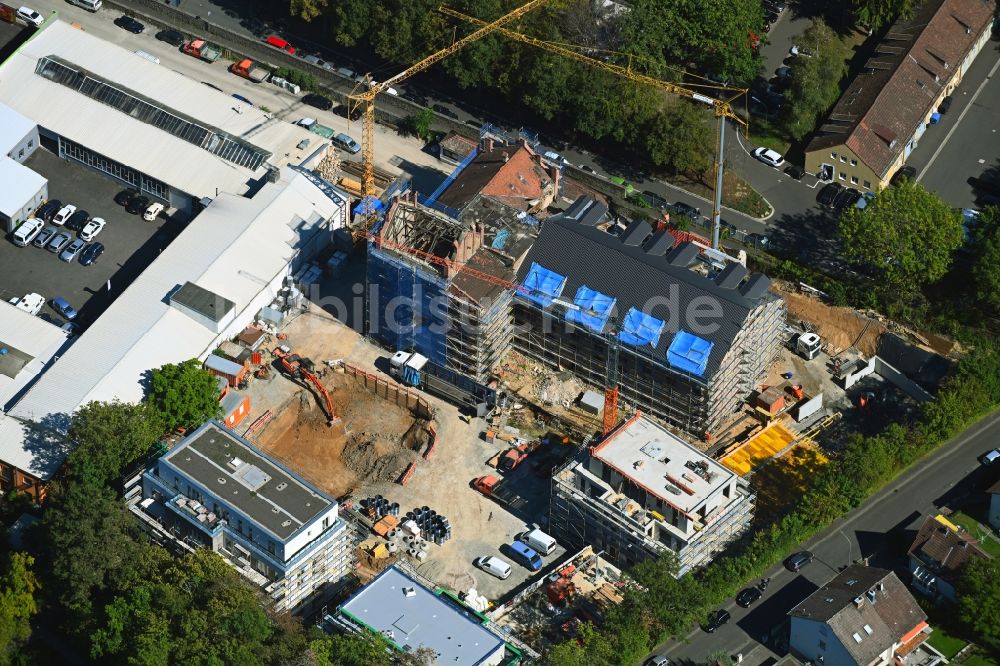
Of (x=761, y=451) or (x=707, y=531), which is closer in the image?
(x=707, y=531)

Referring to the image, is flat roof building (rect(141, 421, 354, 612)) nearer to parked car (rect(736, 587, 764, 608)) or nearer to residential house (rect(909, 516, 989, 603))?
parked car (rect(736, 587, 764, 608))

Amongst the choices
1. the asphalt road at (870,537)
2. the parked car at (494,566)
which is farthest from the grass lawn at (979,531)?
the parked car at (494,566)

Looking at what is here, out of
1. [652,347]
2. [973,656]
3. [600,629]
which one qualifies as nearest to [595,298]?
[652,347]

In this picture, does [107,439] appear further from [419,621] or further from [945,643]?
[945,643]

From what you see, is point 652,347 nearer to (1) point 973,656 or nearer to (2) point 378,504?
(2) point 378,504

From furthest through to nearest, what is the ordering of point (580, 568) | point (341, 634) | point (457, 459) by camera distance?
point (457, 459), point (580, 568), point (341, 634)

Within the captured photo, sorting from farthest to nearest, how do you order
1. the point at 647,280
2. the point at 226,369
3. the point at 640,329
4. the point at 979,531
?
the point at 226,369 < the point at 647,280 < the point at 640,329 < the point at 979,531

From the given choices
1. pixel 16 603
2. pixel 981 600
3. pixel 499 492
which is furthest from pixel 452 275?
pixel 981 600

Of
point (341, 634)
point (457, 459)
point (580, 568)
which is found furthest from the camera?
point (457, 459)

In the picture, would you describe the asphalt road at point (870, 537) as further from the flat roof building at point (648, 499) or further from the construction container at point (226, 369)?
the construction container at point (226, 369)
